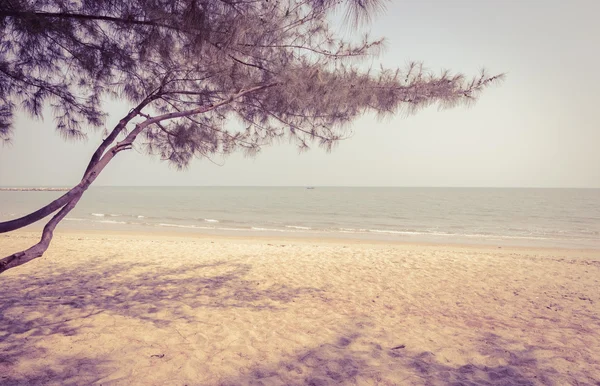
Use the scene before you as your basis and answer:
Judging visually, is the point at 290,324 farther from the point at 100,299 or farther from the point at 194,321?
the point at 100,299

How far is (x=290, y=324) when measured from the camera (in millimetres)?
3867

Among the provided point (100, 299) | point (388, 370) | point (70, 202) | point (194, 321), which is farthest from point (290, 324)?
point (100, 299)

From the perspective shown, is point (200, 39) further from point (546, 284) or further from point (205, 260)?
point (546, 284)

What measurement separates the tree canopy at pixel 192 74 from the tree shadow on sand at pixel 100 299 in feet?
3.55

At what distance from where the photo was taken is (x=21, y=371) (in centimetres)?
257

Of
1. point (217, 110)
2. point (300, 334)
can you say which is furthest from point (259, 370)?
point (217, 110)

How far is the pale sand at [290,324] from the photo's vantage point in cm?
275

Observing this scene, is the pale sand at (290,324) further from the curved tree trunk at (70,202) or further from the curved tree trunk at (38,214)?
the curved tree trunk at (38,214)

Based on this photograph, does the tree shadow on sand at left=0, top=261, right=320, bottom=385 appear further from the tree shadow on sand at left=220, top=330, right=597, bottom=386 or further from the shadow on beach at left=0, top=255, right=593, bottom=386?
the tree shadow on sand at left=220, top=330, right=597, bottom=386

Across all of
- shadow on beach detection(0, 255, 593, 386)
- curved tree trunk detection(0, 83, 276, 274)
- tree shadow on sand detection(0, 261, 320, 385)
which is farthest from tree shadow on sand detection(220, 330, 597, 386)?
curved tree trunk detection(0, 83, 276, 274)

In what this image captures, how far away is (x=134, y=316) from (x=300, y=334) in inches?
78.7

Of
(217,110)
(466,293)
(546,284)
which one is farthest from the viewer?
(546,284)

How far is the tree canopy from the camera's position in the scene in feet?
8.38

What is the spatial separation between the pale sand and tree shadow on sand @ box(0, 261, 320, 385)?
2cm
